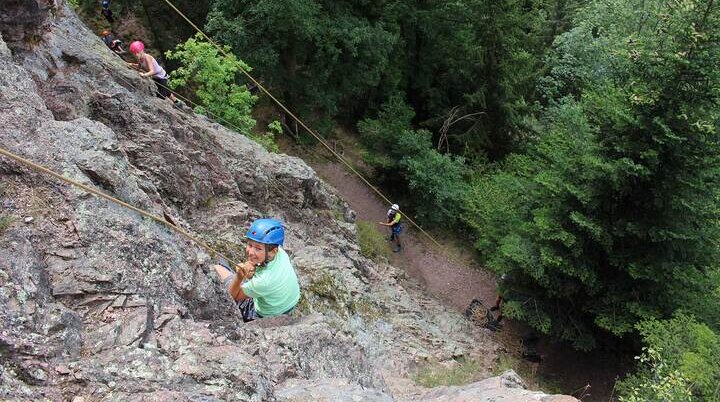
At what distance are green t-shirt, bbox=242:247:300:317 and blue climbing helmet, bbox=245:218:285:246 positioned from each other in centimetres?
18

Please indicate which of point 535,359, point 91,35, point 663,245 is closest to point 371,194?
point 535,359

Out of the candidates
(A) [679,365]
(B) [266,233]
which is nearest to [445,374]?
(A) [679,365]

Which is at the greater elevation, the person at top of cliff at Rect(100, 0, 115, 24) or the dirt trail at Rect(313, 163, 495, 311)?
the person at top of cliff at Rect(100, 0, 115, 24)

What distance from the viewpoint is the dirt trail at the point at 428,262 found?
1697cm

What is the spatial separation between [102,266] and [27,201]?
0.84 meters

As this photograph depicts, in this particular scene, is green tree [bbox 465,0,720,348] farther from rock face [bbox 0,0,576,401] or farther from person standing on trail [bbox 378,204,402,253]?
rock face [bbox 0,0,576,401]

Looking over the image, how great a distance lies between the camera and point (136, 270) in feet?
15.0

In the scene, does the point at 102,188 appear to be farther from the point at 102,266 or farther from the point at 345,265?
the point at 345,265

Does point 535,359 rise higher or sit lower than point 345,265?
lower

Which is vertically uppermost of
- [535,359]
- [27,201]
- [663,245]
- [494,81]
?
[494,81]

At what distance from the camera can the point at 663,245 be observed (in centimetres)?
1248

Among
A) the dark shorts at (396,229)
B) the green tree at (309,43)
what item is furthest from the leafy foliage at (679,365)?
the green tree at (309,43)

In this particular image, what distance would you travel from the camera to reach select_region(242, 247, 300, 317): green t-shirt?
5.05m

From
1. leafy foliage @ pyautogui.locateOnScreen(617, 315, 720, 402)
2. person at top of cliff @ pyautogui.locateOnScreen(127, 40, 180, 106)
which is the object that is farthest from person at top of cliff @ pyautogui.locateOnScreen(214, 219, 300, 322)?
person at top of cliff @ pyautogui.locateOnScreen(127, 40, 180, 106)
